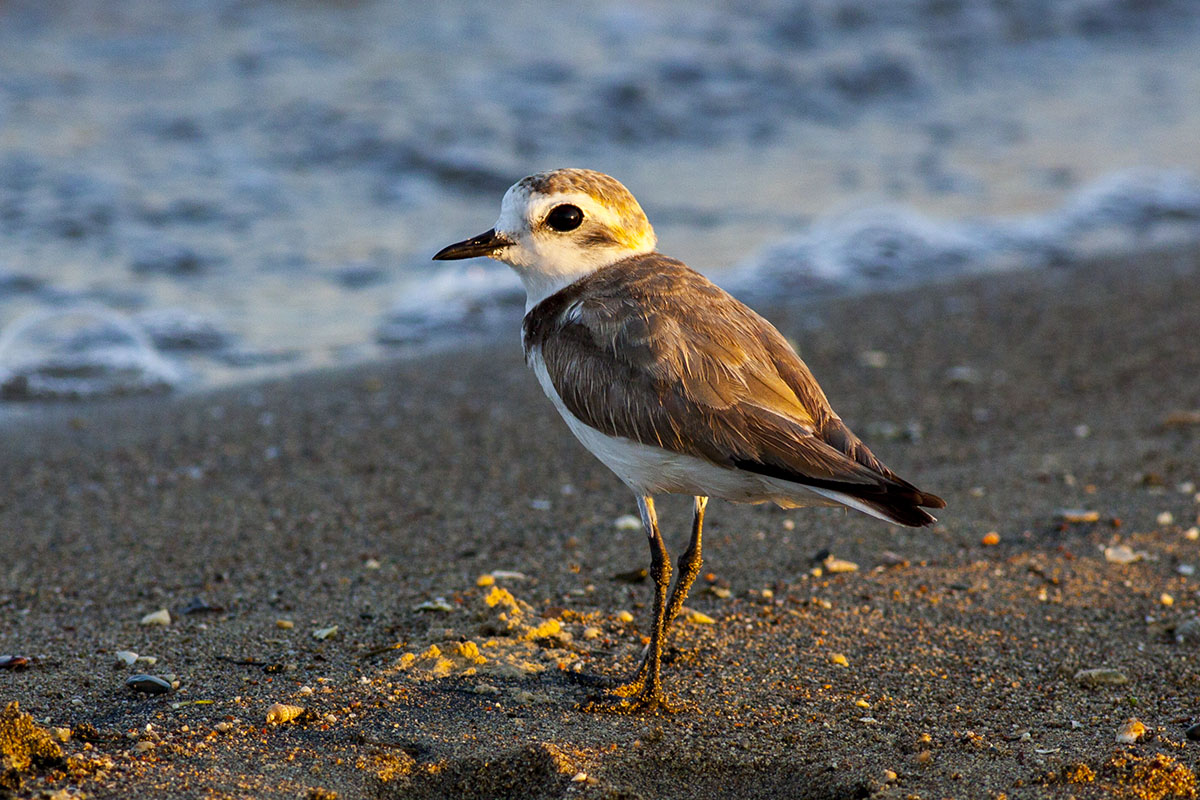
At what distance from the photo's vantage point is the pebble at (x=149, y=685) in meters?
3.70

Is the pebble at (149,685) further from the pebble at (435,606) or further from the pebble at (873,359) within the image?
the pebble at (873,359)

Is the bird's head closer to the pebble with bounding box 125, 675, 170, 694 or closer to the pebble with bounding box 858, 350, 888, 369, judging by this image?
the pebble with bounding box 125, 675, 170, 694

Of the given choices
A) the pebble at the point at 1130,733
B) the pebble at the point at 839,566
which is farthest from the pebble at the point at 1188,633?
the pebble at the point at 839,566

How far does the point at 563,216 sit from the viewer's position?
3844 mm

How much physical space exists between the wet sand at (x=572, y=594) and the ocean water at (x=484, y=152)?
1.46 metres

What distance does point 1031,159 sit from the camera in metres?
11.9

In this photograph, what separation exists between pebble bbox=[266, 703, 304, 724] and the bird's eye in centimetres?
162

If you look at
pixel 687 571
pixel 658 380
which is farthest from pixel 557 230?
pixel 687 571

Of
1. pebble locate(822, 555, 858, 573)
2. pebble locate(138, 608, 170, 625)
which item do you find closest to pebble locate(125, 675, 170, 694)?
pebble locate(138, 608, 170, 625)

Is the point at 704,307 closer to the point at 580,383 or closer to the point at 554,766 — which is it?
the point at 580,383

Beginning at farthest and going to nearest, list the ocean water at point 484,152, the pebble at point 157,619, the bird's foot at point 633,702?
the ocean water at point 484,152 → the pebble at point 157,619 → the bird's foot at point 633,702

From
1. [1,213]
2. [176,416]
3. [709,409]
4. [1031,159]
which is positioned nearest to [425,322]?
[176,416]

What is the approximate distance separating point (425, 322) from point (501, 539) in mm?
3751

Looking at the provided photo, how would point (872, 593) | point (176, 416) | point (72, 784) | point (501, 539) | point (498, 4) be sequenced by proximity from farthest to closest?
point (498, 4)
point (176, 416)
point (501, 539)
point (872, 593)
point (72, 784)
